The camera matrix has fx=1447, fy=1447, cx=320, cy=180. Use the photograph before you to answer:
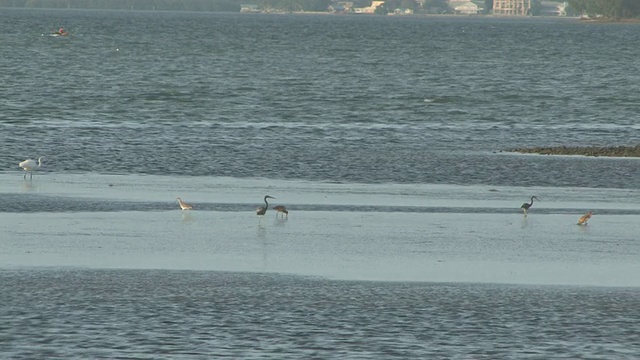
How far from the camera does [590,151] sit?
34.1m

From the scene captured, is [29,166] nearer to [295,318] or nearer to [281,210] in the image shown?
[281,210]

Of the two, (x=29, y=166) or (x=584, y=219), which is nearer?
(x=584, y=219)

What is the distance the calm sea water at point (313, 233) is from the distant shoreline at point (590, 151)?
0.99 meters

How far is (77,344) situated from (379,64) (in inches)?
3163

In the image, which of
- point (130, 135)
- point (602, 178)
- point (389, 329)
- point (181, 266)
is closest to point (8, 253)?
point (181, 266)

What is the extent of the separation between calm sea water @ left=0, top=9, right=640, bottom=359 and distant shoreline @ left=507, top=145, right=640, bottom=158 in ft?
3.24

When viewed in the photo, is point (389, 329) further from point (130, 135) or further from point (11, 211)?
point (130, 135)

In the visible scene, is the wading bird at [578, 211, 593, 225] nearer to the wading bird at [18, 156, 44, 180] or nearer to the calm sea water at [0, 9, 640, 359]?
the calm sea water at [0, 9, 640, 359]

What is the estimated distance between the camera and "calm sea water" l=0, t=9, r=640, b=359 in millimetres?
14453

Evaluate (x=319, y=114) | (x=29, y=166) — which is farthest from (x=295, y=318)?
(x=319, y=114)

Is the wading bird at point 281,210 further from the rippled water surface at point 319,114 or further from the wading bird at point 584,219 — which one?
the rippled water surface at point 319,114

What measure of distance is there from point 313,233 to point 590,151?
48.5ft

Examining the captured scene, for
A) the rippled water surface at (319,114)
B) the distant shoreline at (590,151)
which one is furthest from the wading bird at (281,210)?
the distant shoreline at (590,151)

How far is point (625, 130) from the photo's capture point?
1736 inches
